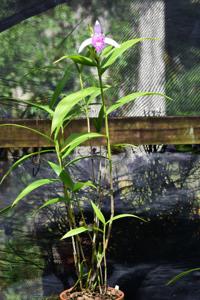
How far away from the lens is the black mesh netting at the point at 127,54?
8.85ft

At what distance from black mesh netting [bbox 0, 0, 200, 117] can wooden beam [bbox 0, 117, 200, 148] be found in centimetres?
23

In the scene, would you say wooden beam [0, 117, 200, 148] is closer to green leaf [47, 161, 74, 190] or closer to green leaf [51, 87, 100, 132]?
green leaf [47, 161, 74, 190]

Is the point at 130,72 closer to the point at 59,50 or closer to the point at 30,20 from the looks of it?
the point at 59,50

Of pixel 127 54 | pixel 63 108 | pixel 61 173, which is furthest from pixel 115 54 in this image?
pixel 127 54

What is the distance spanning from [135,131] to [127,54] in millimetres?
445

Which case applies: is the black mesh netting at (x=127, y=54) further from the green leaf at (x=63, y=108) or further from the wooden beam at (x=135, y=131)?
the green leaf at (x=63, y=108)

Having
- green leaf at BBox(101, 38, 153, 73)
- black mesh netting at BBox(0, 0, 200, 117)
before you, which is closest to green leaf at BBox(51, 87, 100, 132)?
green leaf at BBox(101, 38, 153, 73)

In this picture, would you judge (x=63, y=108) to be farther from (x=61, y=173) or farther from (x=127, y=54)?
(x=127, y=54)

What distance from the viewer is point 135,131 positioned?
2.45m

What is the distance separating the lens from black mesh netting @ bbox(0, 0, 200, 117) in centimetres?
270

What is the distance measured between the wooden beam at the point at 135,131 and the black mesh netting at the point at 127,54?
9.2 inches

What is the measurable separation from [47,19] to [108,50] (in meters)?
0.78

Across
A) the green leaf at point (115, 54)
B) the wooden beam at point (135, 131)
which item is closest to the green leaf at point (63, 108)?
the green leaf at point (115, 54)

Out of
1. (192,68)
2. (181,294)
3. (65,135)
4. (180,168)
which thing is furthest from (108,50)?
(181,294)
